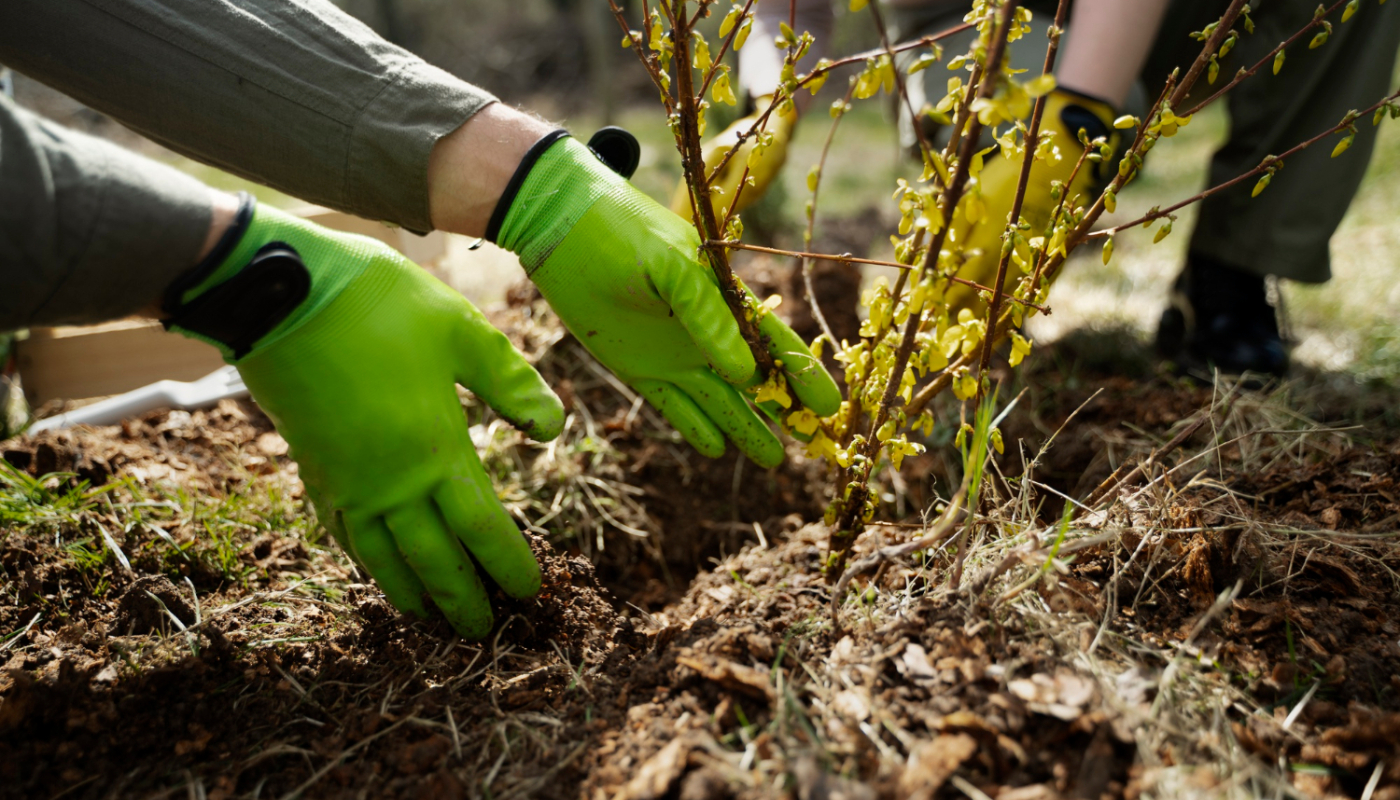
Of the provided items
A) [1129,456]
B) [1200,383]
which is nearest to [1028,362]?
[1200,383]

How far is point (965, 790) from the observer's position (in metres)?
0.94

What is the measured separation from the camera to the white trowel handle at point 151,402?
212 cm

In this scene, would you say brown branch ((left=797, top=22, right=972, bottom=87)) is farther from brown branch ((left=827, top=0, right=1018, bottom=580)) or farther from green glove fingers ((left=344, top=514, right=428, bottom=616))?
green glove fingers ((left=344, top=514, right=428, bottom=616))

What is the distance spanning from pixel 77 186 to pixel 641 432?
53.7 inches

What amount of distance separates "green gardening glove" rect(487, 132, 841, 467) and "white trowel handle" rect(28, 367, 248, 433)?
109 cm

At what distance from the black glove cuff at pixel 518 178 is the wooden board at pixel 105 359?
3.13ft

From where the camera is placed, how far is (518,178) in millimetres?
1511

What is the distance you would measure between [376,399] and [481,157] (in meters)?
0.51

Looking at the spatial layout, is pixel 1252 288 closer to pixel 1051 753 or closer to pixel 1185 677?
pixel 1185 677

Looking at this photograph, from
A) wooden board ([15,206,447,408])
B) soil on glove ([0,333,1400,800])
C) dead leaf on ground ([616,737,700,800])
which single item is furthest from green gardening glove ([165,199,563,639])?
wooden board ([15,206,447,408])

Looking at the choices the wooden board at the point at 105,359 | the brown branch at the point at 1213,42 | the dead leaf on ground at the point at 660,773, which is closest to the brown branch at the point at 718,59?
the brown branch at the point at 1213,42

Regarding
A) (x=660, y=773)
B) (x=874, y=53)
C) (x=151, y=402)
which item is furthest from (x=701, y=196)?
(x=151, y=402)

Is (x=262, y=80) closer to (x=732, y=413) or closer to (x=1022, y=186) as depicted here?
(x=732, y=413)

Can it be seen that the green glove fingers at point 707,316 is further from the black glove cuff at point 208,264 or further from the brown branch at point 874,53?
the black glove cuff at point 208,264
